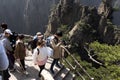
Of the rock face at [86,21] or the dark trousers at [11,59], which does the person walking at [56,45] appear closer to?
the dark trousers at [11,59]

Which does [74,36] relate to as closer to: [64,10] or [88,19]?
[88,19]

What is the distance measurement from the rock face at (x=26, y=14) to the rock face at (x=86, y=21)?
10.5 m

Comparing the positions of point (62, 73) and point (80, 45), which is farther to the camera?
point (80, 45)

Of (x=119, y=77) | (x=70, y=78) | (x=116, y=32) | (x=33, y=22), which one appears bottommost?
(x=33, y=22)

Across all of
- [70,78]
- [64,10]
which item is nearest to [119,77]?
[70,78]

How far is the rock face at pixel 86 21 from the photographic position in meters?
39.8

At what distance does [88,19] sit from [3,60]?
1414 inches

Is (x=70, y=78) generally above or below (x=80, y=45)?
above

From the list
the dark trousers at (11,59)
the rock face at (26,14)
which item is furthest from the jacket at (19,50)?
the rock face at (26,14)

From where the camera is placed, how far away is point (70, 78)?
10477 mm

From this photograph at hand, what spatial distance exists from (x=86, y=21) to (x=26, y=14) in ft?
61.2

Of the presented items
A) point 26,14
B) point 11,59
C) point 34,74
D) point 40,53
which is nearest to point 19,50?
point 11,59

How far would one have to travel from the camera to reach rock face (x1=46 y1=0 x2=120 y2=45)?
3985 cm

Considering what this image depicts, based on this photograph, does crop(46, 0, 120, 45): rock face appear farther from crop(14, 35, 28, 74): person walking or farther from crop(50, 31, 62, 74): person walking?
crop(14, 35, 28, 74): person walking
